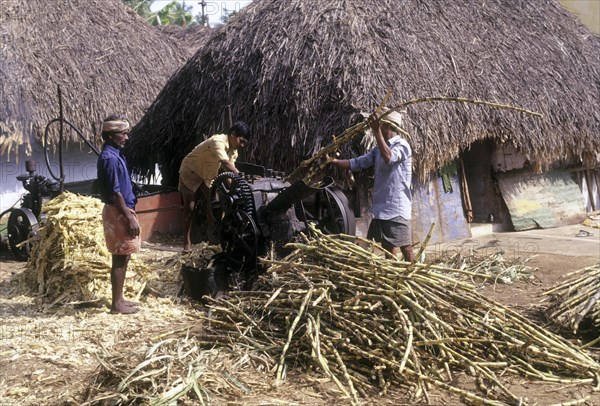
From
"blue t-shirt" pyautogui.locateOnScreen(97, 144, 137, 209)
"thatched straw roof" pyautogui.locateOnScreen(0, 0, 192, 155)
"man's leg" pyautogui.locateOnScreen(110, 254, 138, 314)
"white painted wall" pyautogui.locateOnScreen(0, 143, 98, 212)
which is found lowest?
"man's leg" pyautogui.locateOnScreen(110, 254, 138, 314)

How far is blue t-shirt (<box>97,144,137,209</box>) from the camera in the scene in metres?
5.40

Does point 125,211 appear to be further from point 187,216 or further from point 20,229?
point 20,229

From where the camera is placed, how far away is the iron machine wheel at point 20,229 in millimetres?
8312

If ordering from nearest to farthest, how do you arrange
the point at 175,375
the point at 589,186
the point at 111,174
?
the point at 175,375, the point at 111,174, the point at 589,186

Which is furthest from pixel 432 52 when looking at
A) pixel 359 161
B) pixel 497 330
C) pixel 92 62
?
pixel 92 62

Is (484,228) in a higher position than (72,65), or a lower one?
lower

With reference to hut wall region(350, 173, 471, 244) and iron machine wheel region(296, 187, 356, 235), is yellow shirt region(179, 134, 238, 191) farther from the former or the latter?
hut wall region(350, 173, 471, 244)

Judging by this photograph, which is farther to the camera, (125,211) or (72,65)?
(72,65)

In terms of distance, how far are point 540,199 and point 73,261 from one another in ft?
24.6

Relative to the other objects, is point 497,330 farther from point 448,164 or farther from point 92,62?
point 92,62

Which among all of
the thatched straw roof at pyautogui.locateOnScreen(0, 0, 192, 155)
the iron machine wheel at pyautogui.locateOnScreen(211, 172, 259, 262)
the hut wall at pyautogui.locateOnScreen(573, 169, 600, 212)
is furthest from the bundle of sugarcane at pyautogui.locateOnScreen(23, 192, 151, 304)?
the hut wall at pyautogui.locateOnScreen(573, 169, 600, 212)

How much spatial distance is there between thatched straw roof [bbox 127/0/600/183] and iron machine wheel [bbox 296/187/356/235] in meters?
2.35

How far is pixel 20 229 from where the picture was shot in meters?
8.59

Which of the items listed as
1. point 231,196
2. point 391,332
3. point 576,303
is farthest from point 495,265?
point 391,332
